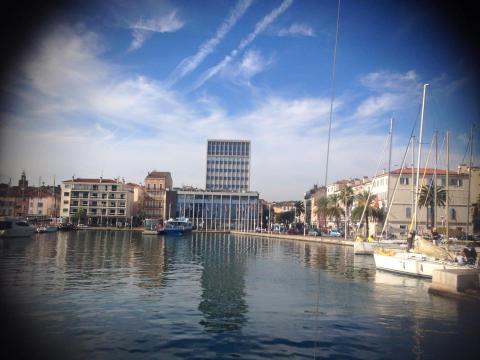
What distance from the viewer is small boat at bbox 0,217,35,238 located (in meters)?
68.6

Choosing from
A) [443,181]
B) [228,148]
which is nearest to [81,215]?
[228,148]

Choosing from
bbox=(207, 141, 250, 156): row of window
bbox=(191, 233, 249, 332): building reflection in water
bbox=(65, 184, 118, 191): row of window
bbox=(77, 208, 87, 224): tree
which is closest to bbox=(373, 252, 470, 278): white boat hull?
bbox=(191, 233, 249, 332): building reflection in water

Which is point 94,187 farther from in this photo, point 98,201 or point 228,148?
point 228,148

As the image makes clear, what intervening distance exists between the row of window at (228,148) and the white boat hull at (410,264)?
131 meters

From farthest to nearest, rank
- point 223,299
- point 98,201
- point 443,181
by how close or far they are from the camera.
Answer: point 98,201
point 443,181
point 223,299

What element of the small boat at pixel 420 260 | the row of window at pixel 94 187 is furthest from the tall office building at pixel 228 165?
the small boat at pixel 420 260

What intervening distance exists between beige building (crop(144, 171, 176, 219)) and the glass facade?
3432 millimetres

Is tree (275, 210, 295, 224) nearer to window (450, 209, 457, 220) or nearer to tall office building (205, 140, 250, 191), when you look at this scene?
tall office building (205, 140, 250, 191)

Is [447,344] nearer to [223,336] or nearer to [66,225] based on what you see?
[223,336]

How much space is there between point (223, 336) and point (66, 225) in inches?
4266

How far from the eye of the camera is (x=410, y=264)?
110 ft

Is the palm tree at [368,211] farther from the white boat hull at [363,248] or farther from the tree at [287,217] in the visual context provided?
the tree at [287,217]

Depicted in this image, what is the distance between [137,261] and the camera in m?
39.3

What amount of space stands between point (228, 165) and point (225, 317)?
487 ft
